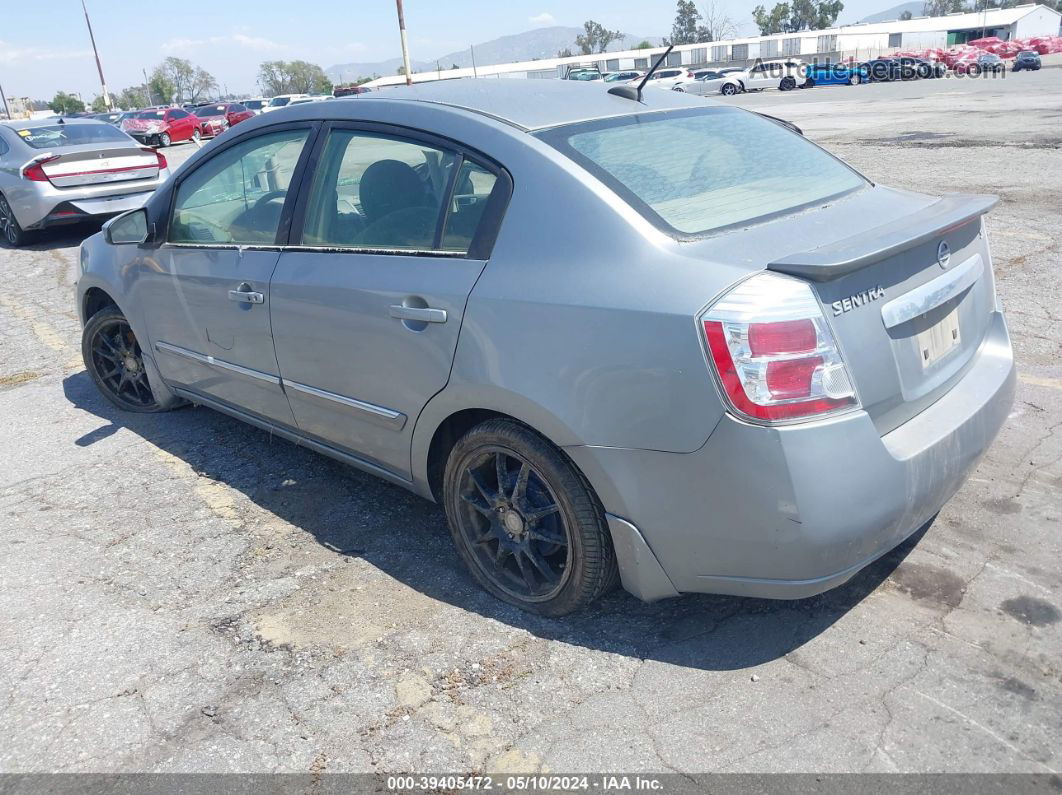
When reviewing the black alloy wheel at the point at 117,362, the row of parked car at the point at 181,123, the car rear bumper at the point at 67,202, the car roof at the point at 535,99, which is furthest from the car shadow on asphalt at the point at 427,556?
the row of parked car at the point at 181,123

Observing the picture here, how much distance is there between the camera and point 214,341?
4066 millimetres

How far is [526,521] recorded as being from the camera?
116 inches

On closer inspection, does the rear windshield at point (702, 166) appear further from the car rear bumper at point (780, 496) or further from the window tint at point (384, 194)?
the car rear bumper at point (780, 496)

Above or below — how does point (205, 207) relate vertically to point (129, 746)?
above

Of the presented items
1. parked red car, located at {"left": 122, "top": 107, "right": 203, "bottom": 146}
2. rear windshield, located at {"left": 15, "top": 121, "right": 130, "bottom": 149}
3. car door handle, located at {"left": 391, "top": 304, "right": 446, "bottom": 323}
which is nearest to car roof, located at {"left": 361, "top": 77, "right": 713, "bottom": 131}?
car door handle, located at {"left": 391, "top": 304, "right": 446, "bottom": 323}

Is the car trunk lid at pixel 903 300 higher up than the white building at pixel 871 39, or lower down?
lower down

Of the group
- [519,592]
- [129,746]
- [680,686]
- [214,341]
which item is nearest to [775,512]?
[680,686]

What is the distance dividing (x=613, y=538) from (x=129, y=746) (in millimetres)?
1548

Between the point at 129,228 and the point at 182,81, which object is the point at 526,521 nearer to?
the point at 129,228

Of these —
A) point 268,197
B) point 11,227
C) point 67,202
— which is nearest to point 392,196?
point 268,197

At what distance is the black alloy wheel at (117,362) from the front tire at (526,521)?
105 inches

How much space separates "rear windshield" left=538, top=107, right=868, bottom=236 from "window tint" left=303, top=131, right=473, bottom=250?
402 millimetres

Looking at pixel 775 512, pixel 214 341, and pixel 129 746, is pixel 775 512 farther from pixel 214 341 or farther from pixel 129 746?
pixel 214 341

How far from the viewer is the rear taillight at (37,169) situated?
414 inches
